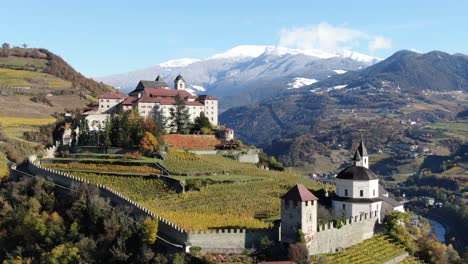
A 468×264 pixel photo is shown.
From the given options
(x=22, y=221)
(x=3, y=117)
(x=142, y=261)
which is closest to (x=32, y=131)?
(x=3, y=117)

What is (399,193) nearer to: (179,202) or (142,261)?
(179,202)

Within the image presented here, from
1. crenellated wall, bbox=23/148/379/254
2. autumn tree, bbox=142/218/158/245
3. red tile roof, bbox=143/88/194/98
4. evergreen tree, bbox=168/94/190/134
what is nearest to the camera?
crenellated wall, bbox=23/148/379/254

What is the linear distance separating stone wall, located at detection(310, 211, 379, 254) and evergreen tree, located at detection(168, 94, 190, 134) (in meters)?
37.1

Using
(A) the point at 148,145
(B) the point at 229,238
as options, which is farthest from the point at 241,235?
(A) the point at 148,145

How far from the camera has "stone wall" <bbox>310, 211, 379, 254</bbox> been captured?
4719 cm

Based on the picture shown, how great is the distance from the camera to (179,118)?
86.1 metres

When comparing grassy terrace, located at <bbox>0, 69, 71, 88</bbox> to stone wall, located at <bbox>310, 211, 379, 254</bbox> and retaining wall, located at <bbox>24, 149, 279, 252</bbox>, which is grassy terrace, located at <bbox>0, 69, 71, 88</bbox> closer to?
retaining wall, located at <bbox>24, 149, 279, 252</bbox>

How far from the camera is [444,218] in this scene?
448 ft

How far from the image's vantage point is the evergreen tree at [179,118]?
85.9 metres

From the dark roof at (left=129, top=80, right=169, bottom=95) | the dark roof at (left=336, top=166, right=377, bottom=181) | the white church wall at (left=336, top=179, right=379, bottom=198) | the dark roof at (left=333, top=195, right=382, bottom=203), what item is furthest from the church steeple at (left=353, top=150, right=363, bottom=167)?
the dark roof at (left=129, top=80, right=169, bottom=95)

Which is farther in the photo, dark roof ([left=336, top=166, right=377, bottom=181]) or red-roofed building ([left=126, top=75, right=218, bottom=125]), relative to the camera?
red-roofed building ([left=126, top=75, right=218, bottom=125])

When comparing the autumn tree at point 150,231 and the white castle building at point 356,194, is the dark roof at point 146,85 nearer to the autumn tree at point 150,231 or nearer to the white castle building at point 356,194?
the white castle building at point 356,194

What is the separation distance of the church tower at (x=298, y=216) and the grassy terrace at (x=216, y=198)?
13.5 ft

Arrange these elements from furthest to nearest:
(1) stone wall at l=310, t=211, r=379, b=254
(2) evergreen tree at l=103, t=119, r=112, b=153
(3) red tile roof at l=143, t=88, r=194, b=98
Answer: (3) red tile roof at l=143, t=88, r=194, b=98 < (2) evergreen tree at l=103, t=119, r=112, b=153 < (1) stone wall at l=310, t=211, r=379, b=254
